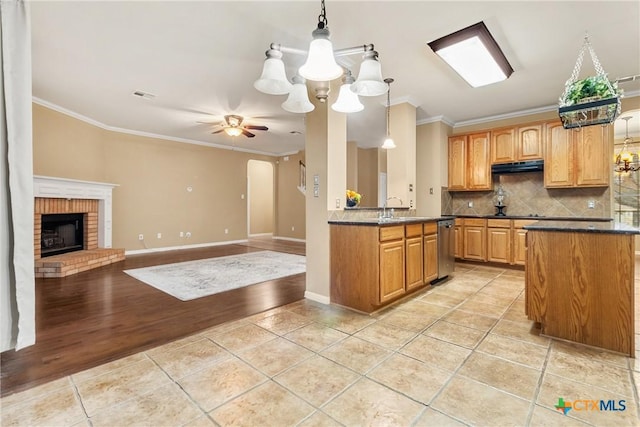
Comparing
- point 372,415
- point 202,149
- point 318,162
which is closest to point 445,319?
point 372,415

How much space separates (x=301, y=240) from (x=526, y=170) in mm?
5745

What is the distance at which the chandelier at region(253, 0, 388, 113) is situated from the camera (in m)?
1.77

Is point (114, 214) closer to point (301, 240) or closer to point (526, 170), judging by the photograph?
point (301, 240)

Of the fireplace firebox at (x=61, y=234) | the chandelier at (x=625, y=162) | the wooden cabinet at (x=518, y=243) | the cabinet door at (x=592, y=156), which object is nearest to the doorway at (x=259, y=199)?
the fireplace firebox at (x=61, y=234)

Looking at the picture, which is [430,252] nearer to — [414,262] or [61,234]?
[414,262]

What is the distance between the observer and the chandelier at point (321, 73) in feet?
5.81

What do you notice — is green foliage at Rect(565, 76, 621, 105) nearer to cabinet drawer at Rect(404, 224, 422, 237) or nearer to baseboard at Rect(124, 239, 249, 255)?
cabinet drawer at Rect(404, 224, 422, 237)

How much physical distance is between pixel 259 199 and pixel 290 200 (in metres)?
2.08

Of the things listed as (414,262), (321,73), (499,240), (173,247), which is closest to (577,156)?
(499,240)

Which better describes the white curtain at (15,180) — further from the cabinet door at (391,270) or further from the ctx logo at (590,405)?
the ctx logo at (590,405)

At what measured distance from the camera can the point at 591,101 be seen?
220 centimetres

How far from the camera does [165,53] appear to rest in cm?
317

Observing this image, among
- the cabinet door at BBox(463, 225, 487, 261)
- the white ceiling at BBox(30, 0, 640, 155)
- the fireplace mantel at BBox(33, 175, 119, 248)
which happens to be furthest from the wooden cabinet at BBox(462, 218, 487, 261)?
the fireplace mantel at BBox(33, 175, 119, 248)

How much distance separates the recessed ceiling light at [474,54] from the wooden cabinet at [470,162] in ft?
6.15
